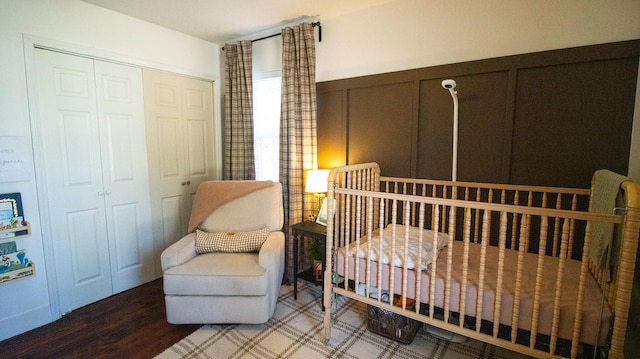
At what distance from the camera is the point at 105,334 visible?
6.39ft

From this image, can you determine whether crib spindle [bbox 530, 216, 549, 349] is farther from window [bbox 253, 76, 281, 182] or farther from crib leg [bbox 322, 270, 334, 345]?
window [bbox 253, 76, 281, 182]

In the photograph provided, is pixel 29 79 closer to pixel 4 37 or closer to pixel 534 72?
pixel 4 37

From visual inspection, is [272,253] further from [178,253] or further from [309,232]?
[178,253]

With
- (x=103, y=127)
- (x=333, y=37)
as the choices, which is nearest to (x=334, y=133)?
(x=333, y=37)

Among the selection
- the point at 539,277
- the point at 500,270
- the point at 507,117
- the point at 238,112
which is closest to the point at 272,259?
the point at 500,270

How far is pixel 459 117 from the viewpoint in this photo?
2.02m

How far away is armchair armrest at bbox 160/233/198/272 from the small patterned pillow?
5 centimetres

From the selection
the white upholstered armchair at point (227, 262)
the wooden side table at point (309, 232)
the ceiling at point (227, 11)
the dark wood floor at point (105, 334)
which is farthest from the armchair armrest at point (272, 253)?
the ceiling at point (227, 11)

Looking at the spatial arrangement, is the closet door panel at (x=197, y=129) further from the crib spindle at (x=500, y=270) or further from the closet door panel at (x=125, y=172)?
the crib spindle at (x=500, y=270)

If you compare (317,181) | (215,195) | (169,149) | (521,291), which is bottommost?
(521,291)

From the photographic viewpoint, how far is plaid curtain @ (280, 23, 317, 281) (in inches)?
98.5

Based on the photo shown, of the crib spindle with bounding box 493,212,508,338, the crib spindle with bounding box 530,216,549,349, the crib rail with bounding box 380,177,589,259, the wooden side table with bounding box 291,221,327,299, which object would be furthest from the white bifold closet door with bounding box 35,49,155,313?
the crib spindle with bounding box 530,216,549,349

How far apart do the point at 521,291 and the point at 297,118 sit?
2007 mm

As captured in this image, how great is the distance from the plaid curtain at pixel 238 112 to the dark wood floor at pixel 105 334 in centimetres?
144
